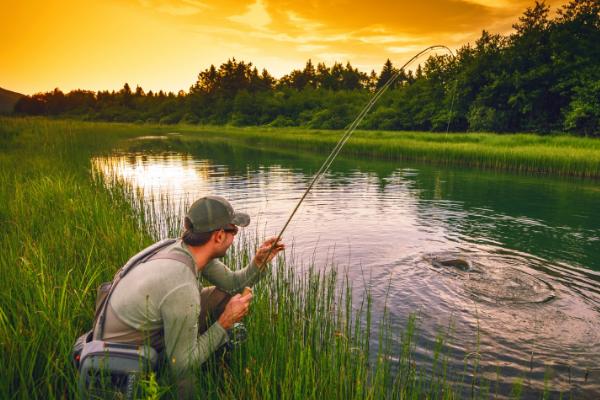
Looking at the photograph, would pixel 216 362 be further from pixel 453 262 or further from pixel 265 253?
pixel 453 262

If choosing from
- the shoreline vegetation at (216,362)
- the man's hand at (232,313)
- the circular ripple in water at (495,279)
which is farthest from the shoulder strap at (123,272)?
the circular ripple in water at (495,279)

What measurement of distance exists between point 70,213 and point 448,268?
7124 millimetres

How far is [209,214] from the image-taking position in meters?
2.87

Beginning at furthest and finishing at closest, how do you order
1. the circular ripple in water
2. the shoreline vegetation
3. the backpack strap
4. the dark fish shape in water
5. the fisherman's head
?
the dark fish shape in water → the circular ripple in water → the fisherman's head → the shoreline vegetation → the backpack strap

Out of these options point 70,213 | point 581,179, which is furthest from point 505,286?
point 581,179

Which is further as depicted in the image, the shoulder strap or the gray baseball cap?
the gray baseball cap

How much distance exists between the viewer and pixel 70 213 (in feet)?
21.7

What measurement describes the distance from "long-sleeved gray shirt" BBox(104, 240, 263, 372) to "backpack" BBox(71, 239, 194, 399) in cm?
7

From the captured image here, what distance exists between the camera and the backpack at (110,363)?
240cm

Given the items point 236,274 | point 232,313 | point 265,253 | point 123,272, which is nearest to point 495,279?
point 265,253

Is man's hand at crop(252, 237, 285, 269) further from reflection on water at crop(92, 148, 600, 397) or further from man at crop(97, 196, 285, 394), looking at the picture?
reflection on water at crop(92, 148, 600, 397)

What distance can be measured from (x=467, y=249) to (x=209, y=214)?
813 centimetres

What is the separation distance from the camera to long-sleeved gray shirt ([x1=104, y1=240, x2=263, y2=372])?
2482mm

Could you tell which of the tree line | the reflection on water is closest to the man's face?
the reflection on water
